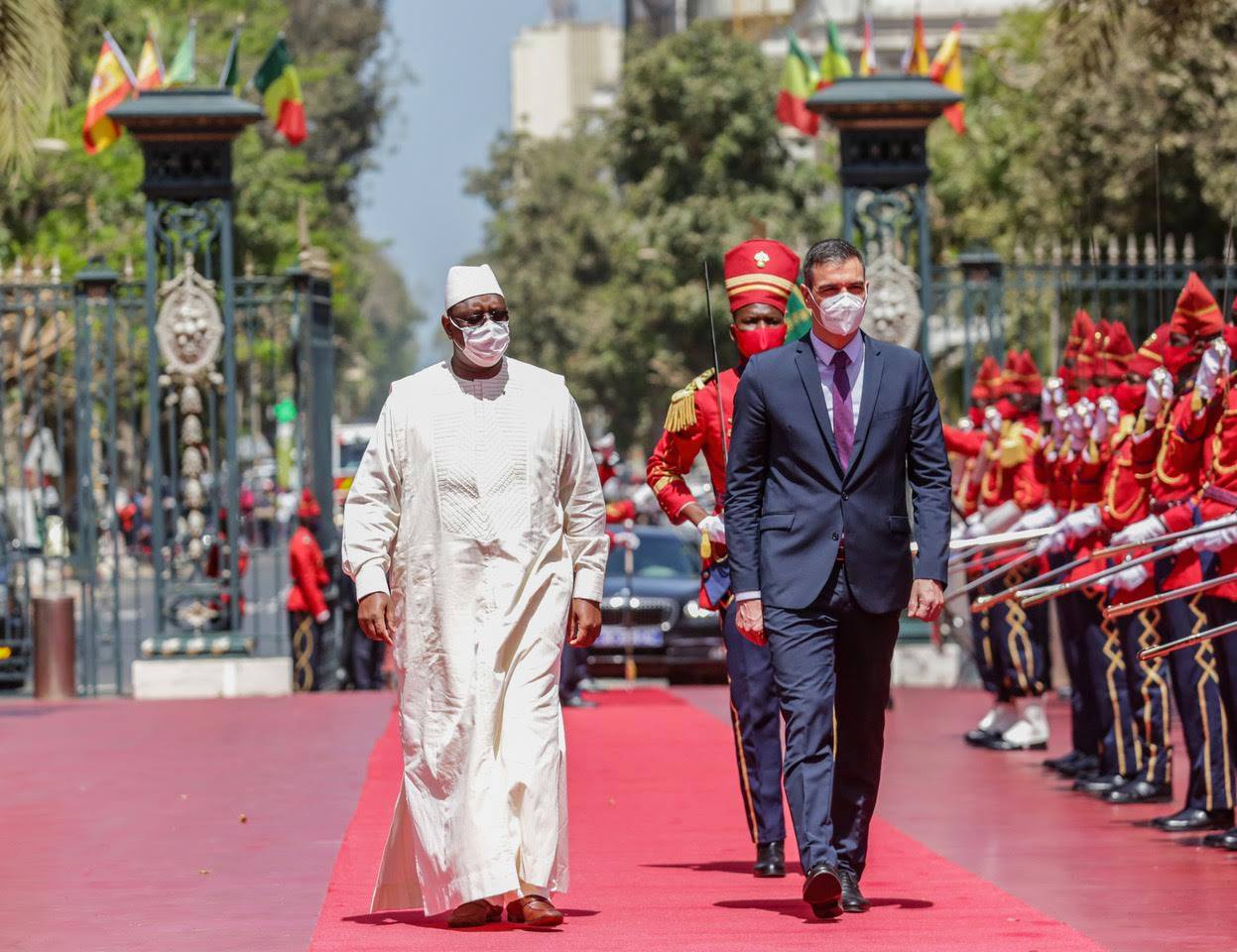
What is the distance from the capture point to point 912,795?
39.5 ft

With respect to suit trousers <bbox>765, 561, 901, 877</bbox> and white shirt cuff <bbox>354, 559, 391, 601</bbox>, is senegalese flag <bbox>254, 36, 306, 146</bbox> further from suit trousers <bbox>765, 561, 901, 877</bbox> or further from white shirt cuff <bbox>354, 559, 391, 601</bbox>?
suit trousers <bbox>765, 561, 901, 877</bbox>

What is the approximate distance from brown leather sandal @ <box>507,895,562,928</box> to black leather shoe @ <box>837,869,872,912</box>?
2.89ft

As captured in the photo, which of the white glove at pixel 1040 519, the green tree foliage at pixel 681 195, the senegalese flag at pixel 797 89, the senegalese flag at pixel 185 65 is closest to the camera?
the white glove at pixel 1040 519

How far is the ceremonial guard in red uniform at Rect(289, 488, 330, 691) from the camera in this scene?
1942cm

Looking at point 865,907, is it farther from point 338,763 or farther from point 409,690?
point 338,763

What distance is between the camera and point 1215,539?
959cm

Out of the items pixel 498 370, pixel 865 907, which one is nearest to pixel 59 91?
pixel 498 370

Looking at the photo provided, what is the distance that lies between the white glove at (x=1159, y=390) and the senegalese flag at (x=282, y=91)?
1131cm

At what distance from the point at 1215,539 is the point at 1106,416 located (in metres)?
2.00

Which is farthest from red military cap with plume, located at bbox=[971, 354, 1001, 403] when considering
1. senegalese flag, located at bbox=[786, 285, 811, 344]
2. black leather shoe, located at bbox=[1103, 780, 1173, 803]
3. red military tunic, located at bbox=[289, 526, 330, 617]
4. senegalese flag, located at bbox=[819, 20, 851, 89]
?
red military tunic, located at bbox=[289, 526, 330, 617]

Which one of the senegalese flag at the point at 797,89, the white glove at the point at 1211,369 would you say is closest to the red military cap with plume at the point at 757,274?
the white glove at the point at 1211,369

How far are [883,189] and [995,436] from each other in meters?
4.79

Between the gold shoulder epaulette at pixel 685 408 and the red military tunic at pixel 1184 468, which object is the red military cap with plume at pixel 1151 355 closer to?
the red military tunic at pixel 1184 468

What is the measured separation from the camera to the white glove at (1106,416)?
1152 cm
